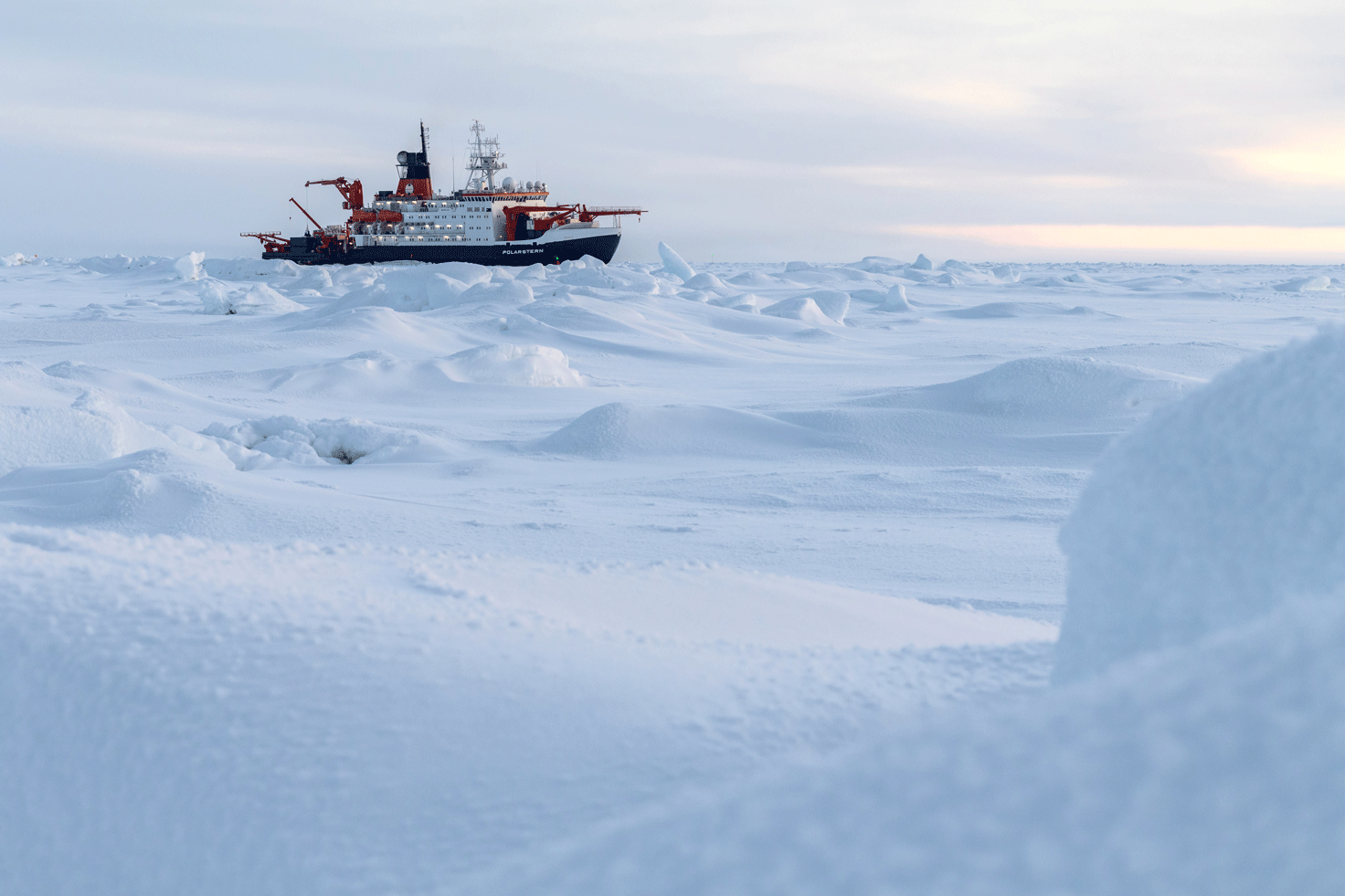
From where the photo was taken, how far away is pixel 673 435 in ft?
17.3

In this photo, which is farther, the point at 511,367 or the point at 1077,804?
the point at 511,367

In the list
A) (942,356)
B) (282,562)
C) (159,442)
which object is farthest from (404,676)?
(942,356)

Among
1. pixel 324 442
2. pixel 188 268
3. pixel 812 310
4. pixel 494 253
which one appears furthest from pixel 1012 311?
pixel 188 268

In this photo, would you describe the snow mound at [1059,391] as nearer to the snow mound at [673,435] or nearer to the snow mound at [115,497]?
the snow mound at [673,435]

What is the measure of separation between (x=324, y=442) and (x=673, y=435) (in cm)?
183

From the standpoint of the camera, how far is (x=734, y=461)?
4.98 m

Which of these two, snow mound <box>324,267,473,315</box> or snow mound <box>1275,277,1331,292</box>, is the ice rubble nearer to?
snow mound <box>324,267,473,315</box>

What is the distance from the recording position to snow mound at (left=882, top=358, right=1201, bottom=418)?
5613 mm

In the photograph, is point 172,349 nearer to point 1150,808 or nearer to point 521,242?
point 1150,808

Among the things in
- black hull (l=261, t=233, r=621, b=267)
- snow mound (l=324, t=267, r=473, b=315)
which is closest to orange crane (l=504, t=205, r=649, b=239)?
black hull (l=261, t=233, r=621, b=267)

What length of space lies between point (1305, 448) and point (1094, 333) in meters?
13.4

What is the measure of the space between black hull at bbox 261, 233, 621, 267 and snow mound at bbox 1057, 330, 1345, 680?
Result: 3146 cm

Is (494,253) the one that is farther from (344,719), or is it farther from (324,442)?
(344,719)

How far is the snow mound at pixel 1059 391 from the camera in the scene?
5.61 metres
